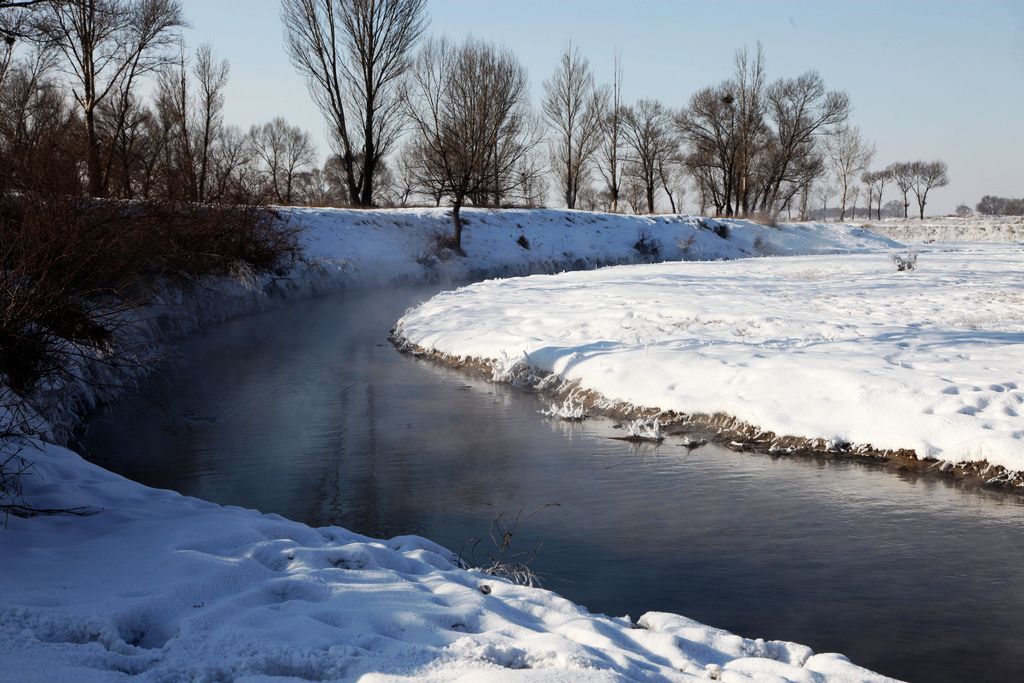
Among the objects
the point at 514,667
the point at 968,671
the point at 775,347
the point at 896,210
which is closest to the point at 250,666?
the point at 514,667

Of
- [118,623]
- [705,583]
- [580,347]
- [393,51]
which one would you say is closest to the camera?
[118,623]

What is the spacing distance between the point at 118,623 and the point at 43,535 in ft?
4.44

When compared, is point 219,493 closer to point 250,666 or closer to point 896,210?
point 250,666

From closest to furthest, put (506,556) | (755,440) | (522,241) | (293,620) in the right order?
(293,620), (506,556), (755,440), (522,241)

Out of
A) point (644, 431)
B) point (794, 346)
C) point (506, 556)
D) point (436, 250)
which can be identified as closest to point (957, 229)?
point (436, 250)

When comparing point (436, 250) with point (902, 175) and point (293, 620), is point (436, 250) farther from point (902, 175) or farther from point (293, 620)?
point (902, 175)

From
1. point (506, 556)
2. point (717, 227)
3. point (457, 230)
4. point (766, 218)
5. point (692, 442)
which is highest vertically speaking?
point (766, 218)

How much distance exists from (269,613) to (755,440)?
5797 millimetres

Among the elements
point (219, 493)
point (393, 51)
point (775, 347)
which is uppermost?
point (393, 51)

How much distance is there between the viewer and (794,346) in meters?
10.6

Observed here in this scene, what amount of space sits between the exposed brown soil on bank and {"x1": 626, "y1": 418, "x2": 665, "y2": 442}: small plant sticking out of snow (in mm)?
114

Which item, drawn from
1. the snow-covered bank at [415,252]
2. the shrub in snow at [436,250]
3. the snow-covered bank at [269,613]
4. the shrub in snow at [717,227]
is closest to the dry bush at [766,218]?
the snow-covered bank at [415,252]

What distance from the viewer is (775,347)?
34.8 feet

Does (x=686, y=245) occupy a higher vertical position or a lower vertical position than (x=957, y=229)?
lower
